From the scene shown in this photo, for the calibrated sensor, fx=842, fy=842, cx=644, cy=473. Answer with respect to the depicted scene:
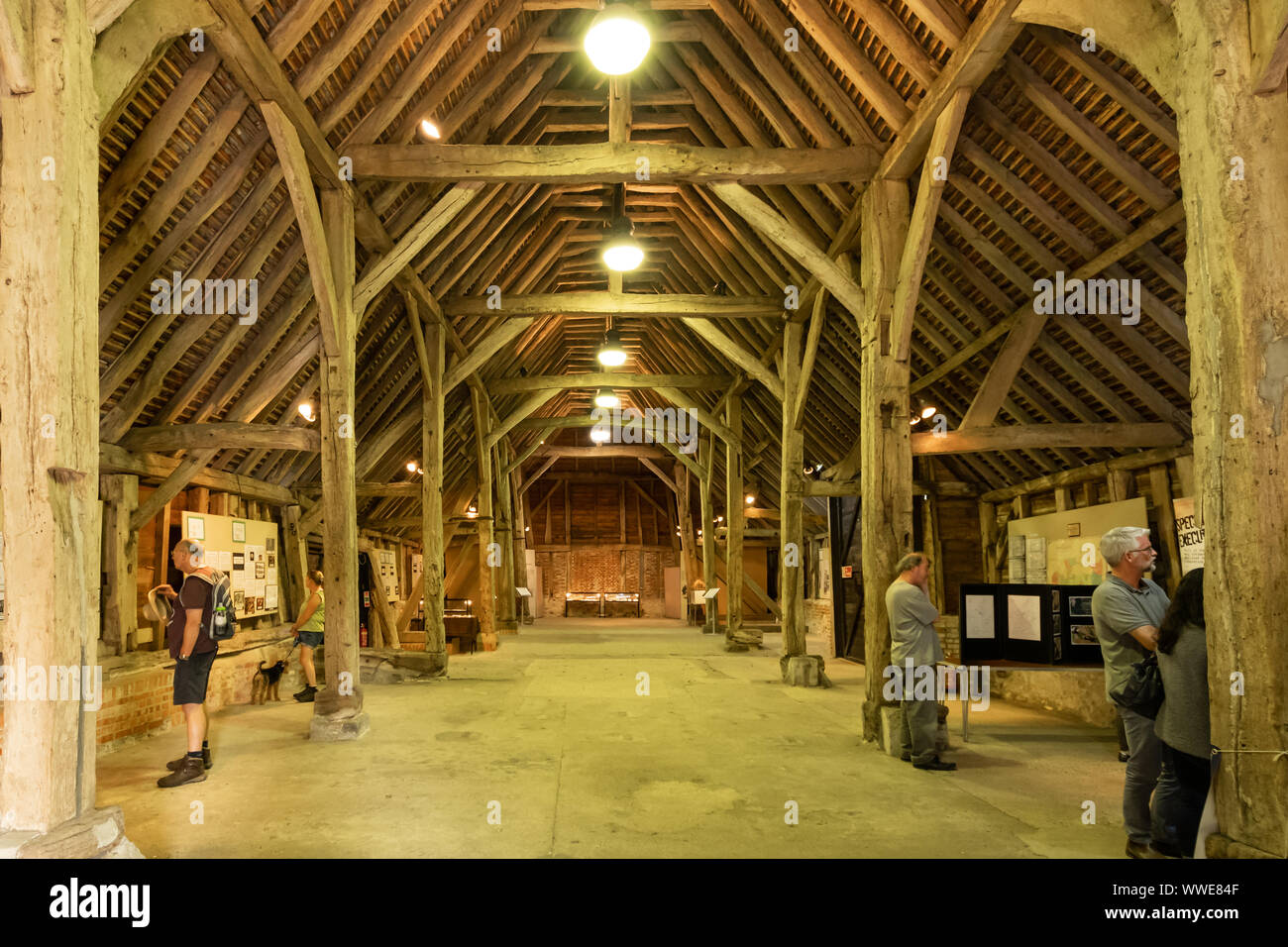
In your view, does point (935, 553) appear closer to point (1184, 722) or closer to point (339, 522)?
point (339, 522)

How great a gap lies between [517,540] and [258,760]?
47.5 ft

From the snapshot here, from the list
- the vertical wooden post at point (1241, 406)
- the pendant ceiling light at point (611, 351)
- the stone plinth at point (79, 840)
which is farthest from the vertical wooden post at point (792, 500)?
the stone plinth at point (79, 840)

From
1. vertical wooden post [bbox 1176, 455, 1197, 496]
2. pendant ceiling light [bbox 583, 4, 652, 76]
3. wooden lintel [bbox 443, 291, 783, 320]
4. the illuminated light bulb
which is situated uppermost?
pendant ceiling light [bbox 583, 4, 652, 76]

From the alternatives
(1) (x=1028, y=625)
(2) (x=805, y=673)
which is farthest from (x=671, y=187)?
(1) (x=1028, y=625)

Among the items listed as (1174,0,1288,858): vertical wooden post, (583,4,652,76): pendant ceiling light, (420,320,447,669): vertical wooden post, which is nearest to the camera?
(1174,0,1288,858): vertical wooden post

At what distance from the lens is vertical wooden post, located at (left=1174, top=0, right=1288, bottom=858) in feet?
Result: 9.41

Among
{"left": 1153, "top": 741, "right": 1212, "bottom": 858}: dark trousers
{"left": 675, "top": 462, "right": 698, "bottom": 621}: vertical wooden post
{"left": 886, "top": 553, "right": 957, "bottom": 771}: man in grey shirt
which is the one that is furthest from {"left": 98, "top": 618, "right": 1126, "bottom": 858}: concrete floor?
{"left": 675, "top": 462, "right": 698, "bottom": 621}: vertical wooden post

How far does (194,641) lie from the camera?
5.38m

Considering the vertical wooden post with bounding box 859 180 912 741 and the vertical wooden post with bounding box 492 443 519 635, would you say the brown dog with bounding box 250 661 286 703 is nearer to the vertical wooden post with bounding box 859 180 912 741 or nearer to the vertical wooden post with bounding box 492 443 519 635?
the vertical wooden post with bounding box 859 180 912 741

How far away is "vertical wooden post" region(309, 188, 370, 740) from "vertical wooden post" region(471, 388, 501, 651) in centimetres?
695

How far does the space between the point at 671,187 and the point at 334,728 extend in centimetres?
755

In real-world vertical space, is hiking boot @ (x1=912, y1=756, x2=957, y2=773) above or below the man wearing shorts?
below

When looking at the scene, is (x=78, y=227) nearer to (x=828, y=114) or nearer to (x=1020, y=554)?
(x=828, y=114)

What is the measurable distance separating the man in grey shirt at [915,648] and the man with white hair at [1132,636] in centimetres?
180
